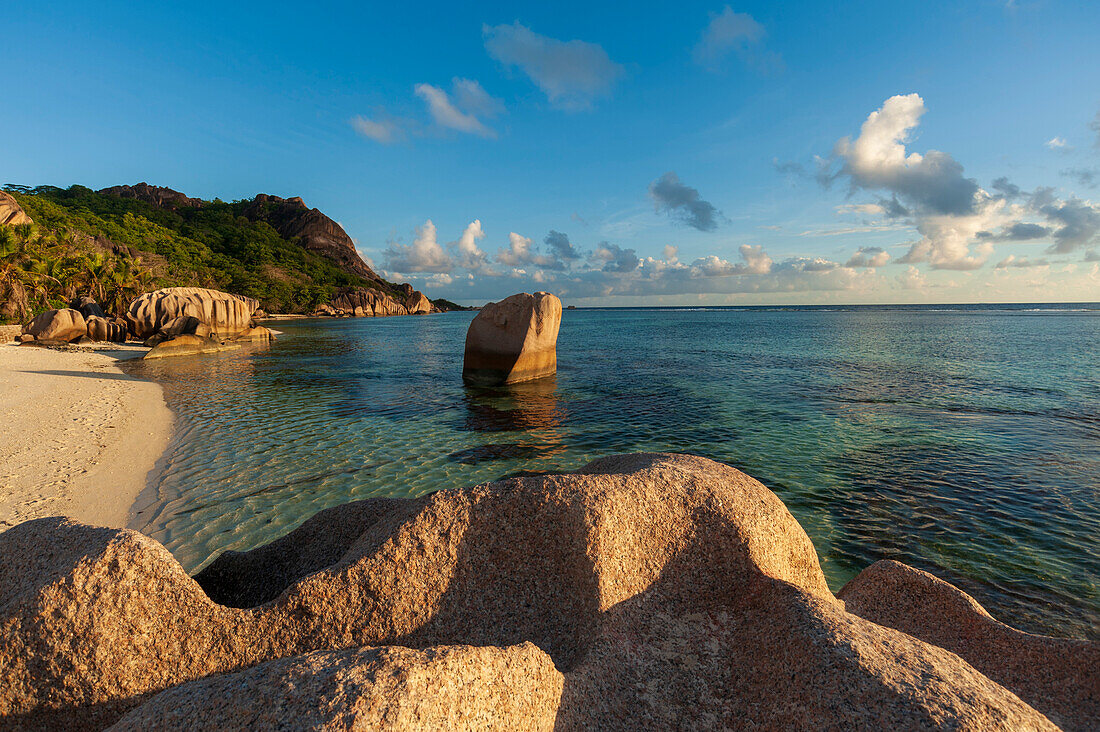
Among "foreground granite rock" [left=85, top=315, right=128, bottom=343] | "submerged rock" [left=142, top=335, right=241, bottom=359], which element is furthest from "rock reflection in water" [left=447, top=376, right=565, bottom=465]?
"foreground granite rock" [left=85, top=315, right=128, bottom=343]

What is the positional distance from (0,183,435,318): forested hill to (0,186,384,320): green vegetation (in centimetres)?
14

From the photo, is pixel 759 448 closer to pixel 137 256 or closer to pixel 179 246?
pixel 137 256

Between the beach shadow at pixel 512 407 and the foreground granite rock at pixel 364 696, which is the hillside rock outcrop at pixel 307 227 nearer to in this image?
the beach shadow at pixel 512 407

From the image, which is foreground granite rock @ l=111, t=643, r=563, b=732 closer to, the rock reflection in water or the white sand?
the white sand

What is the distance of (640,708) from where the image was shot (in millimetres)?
2600

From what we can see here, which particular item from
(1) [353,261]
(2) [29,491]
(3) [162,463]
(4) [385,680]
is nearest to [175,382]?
(3) [162,463]

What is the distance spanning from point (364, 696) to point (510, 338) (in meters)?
16.8

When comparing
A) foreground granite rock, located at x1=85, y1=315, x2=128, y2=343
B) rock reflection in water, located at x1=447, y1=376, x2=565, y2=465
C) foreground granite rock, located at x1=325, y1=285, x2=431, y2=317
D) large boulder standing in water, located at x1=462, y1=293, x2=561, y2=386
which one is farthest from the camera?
foreground granite rock, located at x1=325, y1=285, x2=431, y2=317

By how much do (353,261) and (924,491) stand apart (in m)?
173

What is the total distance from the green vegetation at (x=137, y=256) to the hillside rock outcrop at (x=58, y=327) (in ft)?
28.8

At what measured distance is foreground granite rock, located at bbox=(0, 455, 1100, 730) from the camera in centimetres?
207

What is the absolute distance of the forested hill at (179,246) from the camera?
140 feet

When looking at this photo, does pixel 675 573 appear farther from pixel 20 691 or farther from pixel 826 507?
pixel 826 507

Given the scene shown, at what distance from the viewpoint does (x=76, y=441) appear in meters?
10.8
